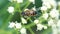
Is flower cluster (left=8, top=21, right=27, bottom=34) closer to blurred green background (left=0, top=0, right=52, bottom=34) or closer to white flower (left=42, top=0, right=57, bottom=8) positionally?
blurred green background (left=0, top=0, right=52, bottom=34)

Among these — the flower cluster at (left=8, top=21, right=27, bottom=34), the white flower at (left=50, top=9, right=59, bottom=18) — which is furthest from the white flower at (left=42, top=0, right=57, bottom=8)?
the flower cluster at (left=8, top=21, right=27, bottom=34)

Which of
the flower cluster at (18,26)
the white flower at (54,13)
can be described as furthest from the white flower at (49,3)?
the flower cluster at (18,26)

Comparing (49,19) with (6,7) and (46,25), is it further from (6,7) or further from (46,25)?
(6,7)

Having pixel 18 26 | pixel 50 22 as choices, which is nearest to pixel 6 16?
pixel 18 26

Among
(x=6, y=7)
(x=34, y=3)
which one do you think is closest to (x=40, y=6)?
(x=34, y=3)

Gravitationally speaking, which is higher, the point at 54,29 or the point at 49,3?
the point at 49,3

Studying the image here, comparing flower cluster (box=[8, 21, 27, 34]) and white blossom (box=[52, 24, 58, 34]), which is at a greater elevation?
flower cluster (box=[8, 21, 27, 34])

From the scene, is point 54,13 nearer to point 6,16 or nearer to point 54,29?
point 54,29

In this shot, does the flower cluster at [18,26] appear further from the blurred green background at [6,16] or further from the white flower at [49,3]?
the white flower at [49,3]

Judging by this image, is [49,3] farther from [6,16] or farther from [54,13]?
[6,16]

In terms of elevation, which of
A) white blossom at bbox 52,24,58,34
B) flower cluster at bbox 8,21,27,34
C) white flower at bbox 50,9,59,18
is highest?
white flower at bbox 50,9,59,18

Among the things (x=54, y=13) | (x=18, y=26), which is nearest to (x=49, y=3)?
(x=54, y=13)

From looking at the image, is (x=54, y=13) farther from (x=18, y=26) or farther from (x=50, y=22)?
(x=18, y=26)
